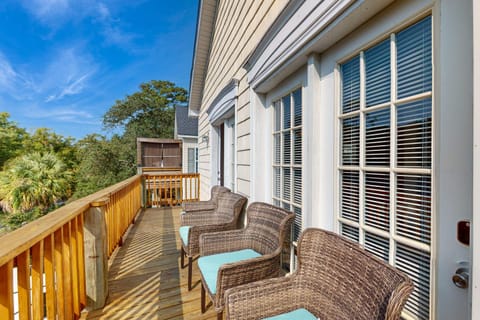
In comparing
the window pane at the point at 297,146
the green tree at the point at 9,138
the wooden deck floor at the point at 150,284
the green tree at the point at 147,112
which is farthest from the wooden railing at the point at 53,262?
the green tree at the point at 9,138

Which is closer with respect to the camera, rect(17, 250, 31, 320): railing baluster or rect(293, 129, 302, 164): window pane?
rect(17, 250, 31, 320): railing baluster

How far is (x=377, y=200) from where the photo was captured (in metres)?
1.11

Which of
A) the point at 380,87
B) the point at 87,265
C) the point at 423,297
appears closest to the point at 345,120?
the point at 380,87

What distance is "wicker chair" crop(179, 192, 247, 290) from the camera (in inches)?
88.4

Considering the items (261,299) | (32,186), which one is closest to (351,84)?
(261,299)

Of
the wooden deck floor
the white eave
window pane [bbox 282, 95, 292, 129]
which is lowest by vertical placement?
the wooden deck floor

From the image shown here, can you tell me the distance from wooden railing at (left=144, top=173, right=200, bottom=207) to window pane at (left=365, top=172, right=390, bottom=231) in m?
5.90

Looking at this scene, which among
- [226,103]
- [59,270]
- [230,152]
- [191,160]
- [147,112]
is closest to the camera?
[59,270]

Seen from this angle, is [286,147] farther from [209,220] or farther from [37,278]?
[37,278]

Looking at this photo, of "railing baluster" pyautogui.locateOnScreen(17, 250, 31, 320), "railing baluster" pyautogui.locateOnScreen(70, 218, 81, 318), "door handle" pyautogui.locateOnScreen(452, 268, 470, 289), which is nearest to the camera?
"door handle" pyautogui.locateOnScreen(452, 268, 470, 289)

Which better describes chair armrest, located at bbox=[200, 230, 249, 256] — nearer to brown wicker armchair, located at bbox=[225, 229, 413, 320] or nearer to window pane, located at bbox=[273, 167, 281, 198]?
window pane, located at bbox=[273, 167, 281, 198]

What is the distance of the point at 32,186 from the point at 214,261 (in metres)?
9.72

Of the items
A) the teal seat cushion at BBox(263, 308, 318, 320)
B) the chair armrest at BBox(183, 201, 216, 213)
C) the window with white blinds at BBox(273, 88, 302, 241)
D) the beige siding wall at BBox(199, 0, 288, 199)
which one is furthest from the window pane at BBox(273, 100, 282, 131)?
the chair armrest at BBox(183, 201, 216, 213)

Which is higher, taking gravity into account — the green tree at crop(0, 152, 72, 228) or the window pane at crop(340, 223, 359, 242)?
the window pane at crop(340, 223, 359, 242)
